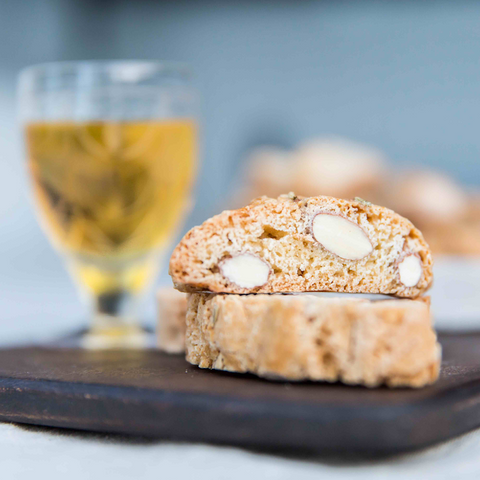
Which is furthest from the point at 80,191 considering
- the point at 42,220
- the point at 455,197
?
the point at 455,197

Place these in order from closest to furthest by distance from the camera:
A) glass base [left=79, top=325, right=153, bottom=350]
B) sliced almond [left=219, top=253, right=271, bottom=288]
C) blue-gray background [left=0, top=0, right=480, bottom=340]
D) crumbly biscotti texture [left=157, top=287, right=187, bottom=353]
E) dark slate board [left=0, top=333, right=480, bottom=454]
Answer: dark slate board [left=0, top=333, right=480, bottom=454] → sliced almond [left=219, top=253, right=271, bottom=288] → crumbly biscotti texture [left=157, top=287, right=187, bottom=353] → glass base [left=79, top=325, right=153, bottom=350] → blue-gray background [left=0, top=0, right=480, bottom=340]

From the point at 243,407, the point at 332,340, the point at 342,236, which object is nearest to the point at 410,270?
the point at 342,236

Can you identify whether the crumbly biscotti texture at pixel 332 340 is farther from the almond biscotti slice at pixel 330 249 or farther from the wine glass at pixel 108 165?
the wine glass at pixel 108 165

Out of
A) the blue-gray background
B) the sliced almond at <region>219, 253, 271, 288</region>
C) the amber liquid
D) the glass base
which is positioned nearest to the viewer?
the sliced almond at <region>219, 253, 271, 288</region>

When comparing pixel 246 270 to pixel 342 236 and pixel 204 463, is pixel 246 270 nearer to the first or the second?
pixel 342 236

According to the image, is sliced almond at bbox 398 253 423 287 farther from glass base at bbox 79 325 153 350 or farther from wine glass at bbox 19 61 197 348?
wine glass at bbox 19 61 197 348

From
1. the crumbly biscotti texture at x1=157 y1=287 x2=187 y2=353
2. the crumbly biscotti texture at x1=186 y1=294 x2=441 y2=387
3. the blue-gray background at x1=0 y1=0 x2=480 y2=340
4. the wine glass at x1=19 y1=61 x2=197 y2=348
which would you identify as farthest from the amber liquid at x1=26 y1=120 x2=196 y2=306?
the blue-gray background at x1=0 y1=0 x2=480 y2=340

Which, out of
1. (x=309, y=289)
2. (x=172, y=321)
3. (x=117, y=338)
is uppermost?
(x=309, y=289)
